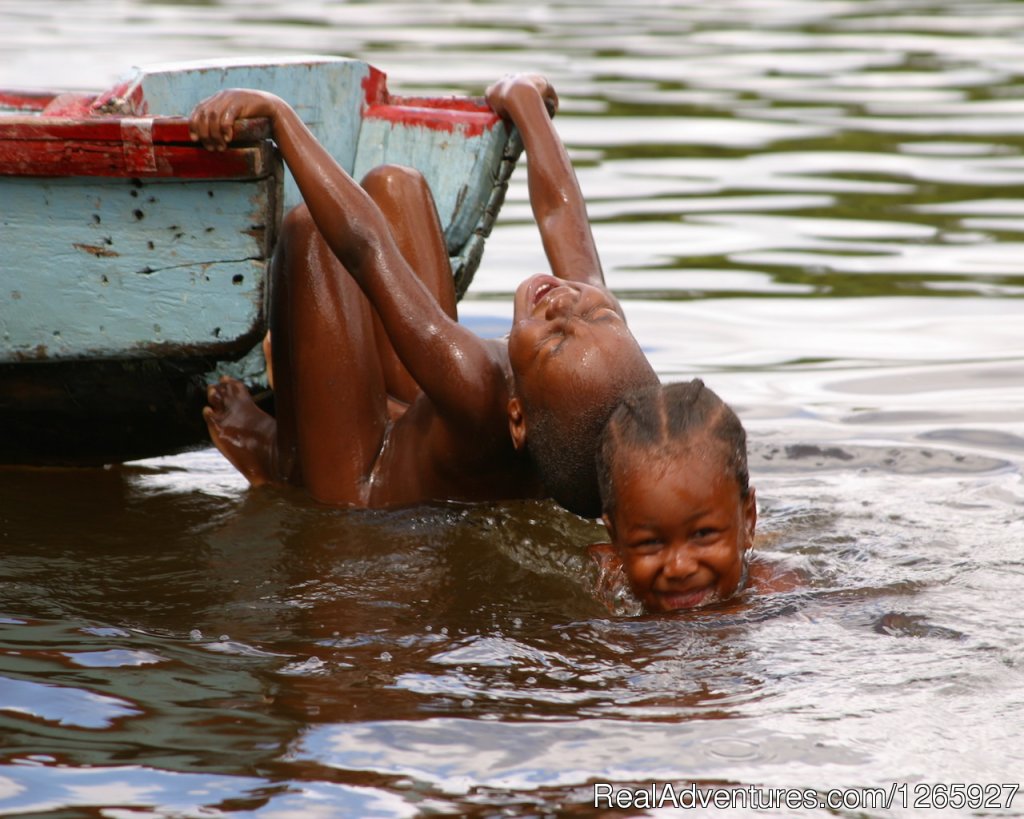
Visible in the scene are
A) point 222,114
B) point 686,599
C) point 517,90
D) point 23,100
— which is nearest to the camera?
point 686,599

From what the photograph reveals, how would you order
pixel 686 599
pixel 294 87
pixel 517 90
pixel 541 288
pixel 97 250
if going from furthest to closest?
pixel 294 87 < pixel 517 90 < pixel 97 250 < pixel 541 288 < pixel 686 599

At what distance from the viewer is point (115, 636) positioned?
10.9 ft

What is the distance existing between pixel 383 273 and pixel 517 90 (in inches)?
43.6

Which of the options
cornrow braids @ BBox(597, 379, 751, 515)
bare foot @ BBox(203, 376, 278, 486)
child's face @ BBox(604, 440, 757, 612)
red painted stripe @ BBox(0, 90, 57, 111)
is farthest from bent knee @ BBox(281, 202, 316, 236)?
red painted stripe @ BBox(0, 90, 57, 111)

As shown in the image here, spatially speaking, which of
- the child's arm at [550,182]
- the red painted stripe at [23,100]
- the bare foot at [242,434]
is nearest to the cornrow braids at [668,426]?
the child's arm at [550,182]

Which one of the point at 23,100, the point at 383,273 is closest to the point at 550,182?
the point at 383,273

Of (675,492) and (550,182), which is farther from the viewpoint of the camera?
(550,182)

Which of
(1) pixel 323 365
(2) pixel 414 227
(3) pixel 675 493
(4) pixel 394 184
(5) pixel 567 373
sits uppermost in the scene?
(4) pixel 394 184

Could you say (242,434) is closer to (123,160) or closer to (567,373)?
(123,160)

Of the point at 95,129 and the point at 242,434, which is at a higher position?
the point at 95,129

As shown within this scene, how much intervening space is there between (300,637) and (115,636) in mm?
386

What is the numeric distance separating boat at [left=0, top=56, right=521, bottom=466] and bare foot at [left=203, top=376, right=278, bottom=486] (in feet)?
0.26

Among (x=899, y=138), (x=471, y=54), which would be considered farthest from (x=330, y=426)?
(x=471, y=54)

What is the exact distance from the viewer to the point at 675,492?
348cm
